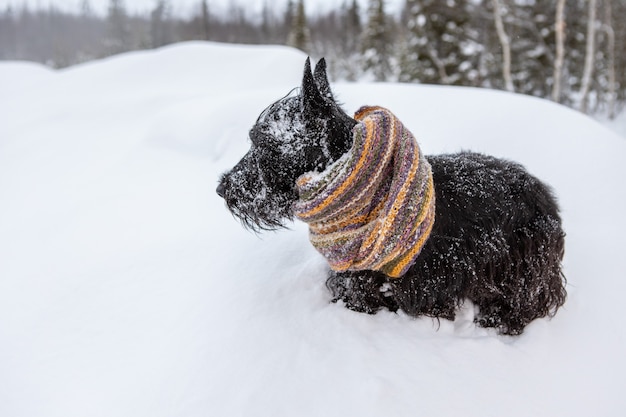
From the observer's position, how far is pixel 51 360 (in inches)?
72.5

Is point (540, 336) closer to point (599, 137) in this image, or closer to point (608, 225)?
point (608, 225)

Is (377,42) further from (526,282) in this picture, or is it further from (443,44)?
(526,282)

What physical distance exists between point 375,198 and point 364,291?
559mm

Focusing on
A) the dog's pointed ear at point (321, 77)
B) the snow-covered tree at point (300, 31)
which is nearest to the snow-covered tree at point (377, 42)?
the snow-covered tree at point (300, 31)

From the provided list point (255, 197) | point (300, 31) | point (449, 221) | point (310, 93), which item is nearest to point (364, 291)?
point (449, 221)

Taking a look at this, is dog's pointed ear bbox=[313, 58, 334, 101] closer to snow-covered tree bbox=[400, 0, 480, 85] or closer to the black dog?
the black dog

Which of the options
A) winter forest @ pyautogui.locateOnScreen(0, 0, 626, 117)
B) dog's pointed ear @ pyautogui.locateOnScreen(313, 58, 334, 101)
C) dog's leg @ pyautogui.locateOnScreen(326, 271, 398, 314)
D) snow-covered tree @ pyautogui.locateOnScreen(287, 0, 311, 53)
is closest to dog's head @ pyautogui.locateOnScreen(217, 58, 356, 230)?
dog's pointed ear @ pyautogui.locateOnScreen(313, 58, 334, 101)

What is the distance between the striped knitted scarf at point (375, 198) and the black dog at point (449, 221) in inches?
4.9

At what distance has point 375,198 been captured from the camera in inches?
63.7

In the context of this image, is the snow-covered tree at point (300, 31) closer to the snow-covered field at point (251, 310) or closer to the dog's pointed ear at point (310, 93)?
the snow-covered field at point (251, 310)

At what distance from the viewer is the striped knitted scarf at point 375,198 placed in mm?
1544

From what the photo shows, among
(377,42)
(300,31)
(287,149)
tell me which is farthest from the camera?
(300,31)

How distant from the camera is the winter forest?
12148 millimetres

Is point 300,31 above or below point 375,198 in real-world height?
below
